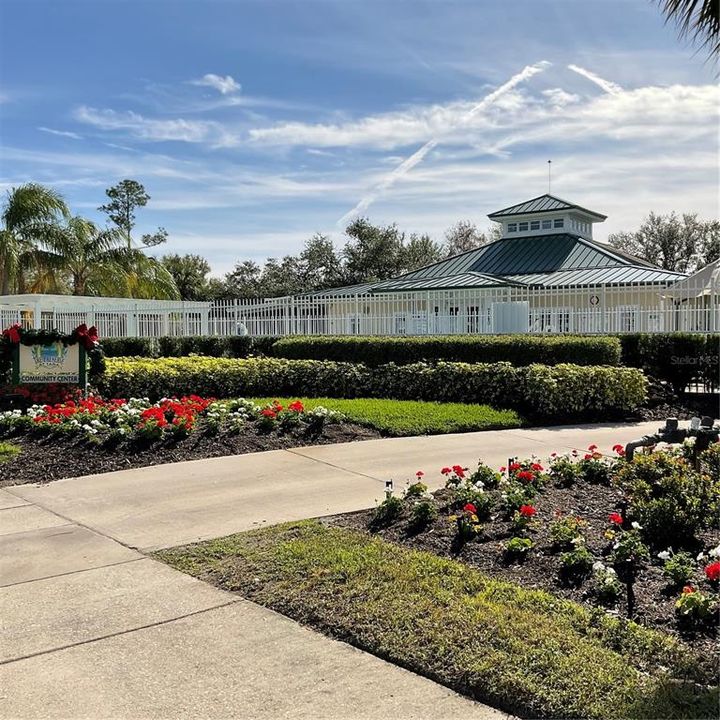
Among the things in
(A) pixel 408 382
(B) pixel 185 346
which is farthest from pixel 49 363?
(B) pixel 185 346

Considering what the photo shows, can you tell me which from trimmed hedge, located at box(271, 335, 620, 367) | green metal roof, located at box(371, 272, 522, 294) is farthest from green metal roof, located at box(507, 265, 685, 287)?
trimmed hedge, located at box(271, 335, 620, 367)

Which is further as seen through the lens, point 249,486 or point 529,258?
point 529,258

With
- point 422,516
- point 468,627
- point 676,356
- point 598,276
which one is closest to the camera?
point 468,627

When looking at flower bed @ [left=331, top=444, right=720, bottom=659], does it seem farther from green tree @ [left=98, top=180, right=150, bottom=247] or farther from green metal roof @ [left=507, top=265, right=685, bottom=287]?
green tree @ [left=98, top=180, right=150, bottom=247]

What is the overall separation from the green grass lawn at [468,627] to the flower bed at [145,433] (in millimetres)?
3012

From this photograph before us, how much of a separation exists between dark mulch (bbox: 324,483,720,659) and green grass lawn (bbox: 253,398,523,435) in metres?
3.47

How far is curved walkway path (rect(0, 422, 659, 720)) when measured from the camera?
3031 mm

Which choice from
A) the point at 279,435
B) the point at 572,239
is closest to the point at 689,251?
the point at 572,239

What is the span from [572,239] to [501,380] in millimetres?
25008

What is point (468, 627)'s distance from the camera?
11.6 feet

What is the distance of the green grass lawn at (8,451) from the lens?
7.53m

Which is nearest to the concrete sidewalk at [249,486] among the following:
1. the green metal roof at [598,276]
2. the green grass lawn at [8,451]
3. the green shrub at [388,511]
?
the green shrub at [388,511]

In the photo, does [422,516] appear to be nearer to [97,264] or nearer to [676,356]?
[676,356]

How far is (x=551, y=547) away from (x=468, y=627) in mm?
1337
